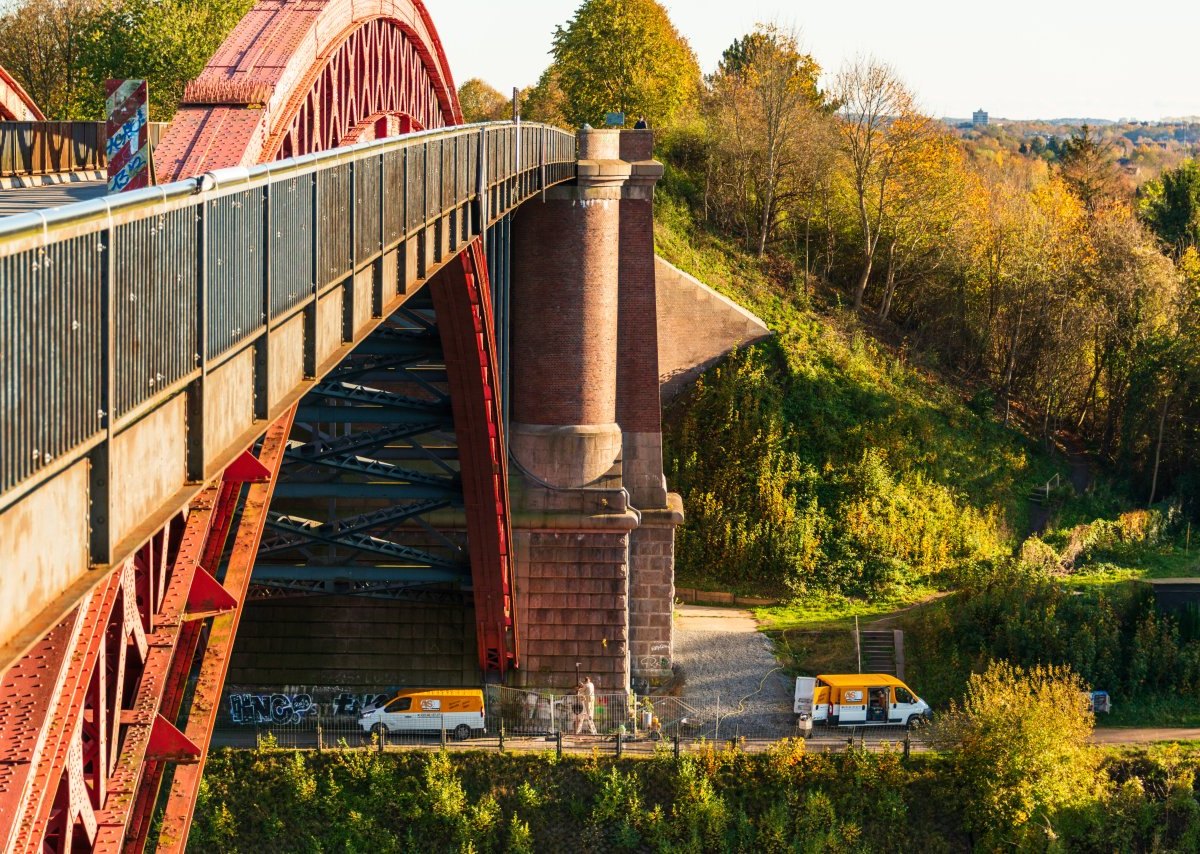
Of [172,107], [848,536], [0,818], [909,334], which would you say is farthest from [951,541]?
[0,818]

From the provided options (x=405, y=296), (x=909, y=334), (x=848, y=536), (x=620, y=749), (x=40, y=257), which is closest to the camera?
(x=40, y=257)

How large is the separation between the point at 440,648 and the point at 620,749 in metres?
4.50

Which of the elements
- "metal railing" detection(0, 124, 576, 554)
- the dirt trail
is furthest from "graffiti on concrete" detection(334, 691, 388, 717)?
the dirt trail

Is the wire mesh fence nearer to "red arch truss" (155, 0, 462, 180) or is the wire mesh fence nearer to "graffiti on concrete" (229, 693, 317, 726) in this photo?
"graffiti on concrete" (229, 693, 317, 726)

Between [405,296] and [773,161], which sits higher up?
[773,161]

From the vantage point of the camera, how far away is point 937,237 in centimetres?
5278

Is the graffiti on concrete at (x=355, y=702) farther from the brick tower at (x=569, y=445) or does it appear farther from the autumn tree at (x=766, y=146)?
the autumn tree at (x=766, y=146)

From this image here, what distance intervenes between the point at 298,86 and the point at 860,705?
67.3 ft

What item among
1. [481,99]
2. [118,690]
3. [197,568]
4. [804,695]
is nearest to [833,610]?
[804,695]

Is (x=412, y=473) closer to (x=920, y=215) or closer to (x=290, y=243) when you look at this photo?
(x=290, y=243)

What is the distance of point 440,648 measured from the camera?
32250 millimetres

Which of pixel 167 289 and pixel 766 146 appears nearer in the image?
pixel 167 289

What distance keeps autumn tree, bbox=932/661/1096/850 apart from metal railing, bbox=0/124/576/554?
724 inches

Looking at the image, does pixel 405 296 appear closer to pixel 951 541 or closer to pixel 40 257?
pixel 40 257
